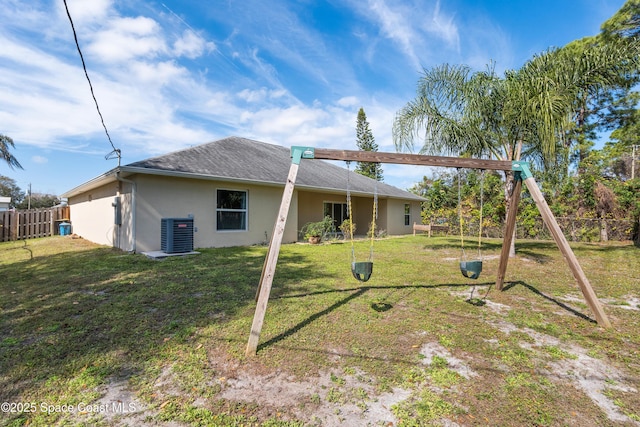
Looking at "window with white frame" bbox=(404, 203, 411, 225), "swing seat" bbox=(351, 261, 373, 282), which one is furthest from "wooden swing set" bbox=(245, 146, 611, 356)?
"window with white frame" bbox=(404, 203, 411, 225)

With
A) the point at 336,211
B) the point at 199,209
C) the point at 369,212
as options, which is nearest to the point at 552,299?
the point at 199,209

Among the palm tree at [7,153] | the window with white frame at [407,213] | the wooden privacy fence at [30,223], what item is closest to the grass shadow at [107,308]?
the wooden privacy fence at [30,223]

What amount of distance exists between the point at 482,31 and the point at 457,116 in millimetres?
3308

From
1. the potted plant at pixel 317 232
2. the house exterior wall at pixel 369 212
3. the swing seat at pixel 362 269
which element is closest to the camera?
the swing seat at pixel 362 269

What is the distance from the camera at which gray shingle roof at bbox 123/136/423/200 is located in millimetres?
9460

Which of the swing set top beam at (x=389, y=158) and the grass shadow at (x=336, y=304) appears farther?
→ the swing set top beam at (x=389, y=158)

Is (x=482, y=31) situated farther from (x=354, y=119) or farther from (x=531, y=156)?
(x=354, y=119)

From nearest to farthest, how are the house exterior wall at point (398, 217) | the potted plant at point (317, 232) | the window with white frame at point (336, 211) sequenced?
the potted plant at point (317, 232) → the window with white frame at point (336, 211) → the house exterior wall at point (398, 217)

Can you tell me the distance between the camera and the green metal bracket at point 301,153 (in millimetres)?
3422

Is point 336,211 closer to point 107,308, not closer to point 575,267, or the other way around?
point 575,267

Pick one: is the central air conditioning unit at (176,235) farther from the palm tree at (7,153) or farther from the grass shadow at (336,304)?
the palm tree at (7,153)

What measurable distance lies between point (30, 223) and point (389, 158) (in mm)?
18593

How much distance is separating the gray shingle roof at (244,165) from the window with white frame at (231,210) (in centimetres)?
81

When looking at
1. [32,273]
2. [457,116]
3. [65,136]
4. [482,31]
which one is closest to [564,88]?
[457,116]
